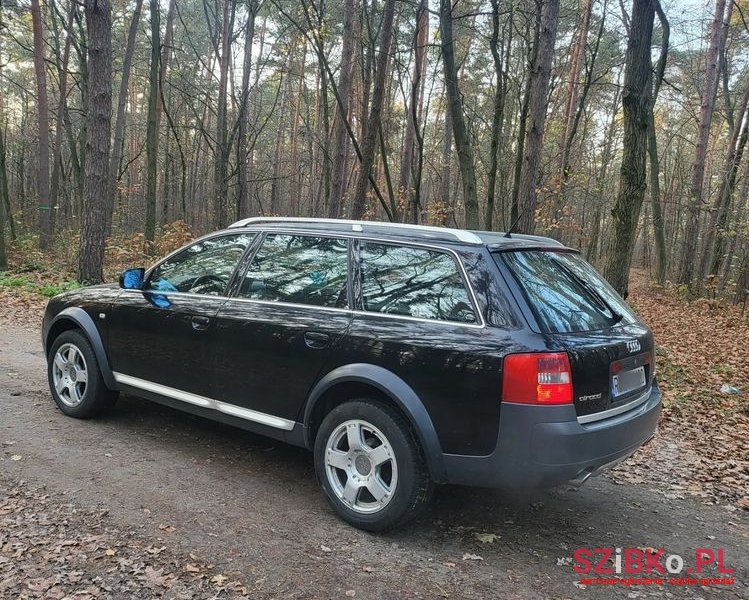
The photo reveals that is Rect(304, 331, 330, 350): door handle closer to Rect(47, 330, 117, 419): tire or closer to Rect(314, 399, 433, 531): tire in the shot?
Rect(314, 399, 433, 531): tire

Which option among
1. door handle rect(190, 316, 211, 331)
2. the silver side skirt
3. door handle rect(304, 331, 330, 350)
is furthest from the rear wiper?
door handle rect(190, 316, 211, 331)

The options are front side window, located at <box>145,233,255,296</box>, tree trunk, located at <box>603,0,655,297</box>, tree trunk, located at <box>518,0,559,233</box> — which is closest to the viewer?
front side window, located at <box>145,233,255,296</box>

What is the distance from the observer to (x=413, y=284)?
346 centimetres

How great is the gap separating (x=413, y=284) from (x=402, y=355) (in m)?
0.48

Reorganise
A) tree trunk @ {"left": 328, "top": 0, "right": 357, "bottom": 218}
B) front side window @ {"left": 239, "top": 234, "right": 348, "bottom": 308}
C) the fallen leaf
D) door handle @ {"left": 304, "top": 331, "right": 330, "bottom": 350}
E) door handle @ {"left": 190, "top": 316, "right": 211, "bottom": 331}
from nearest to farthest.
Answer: the fallen leaf, door handle @ {"left": 304, "top": 331, "right": 330, "bottom": 350}, front side window @ {"left": 239, "top": 234, "right": 348, "bottom": 308}, door handle @ {"left": 190, "top": 316, "right": 211, "bottom": 331}, tree trunk @ {"left": 328, "top": 0, "right": 357, "bottom": 218}

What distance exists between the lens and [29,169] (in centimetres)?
3347

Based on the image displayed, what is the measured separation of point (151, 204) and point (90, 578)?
57.1ft

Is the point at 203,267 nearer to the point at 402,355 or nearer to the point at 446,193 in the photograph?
the point at 402,355

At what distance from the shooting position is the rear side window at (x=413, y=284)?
3.27 meters

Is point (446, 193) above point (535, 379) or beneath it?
above

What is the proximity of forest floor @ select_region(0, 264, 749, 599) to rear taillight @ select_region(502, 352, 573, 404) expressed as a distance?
0.98 metres

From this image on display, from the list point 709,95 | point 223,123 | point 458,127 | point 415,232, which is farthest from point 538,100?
point 223,123

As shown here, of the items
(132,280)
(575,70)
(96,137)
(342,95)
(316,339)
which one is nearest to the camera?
(316,339)

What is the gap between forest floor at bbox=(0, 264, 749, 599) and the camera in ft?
9.37
